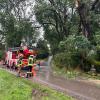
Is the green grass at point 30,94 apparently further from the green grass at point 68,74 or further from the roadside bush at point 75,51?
the roadside bush at point 75,51

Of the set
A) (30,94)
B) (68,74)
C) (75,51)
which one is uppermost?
(75,51)

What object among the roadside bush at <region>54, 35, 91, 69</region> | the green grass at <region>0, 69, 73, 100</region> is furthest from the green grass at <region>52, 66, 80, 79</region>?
the green grass at <region>0, 69, 73, 100</region>

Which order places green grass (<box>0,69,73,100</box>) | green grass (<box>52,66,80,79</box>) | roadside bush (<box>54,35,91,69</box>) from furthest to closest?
roadside bush (<box>54,35,91,69</box>) < green grass (<box>52,66,80,79</box>) < green grass (<box>0,69,73,100</box>)

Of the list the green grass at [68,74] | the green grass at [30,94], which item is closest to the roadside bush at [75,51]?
the green grass at [68,74]

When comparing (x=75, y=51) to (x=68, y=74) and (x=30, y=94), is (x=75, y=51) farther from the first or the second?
(x=30, y=94)

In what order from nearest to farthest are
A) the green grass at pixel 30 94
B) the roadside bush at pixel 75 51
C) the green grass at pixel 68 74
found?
1. the green grass at pixel 30 94
2. the green grass at pixel 68 74
3. the roadside bush at pixel 75 51

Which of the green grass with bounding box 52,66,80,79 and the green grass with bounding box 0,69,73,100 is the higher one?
the green grass with bounding box 52,66,80,79

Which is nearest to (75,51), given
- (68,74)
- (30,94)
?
(68,74)

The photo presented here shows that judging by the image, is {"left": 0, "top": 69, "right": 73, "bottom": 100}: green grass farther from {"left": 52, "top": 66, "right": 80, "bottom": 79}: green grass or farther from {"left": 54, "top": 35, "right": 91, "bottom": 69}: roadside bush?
{"left": 54, "top": 35, "right": 91, "bottom": 69}: roadside bush

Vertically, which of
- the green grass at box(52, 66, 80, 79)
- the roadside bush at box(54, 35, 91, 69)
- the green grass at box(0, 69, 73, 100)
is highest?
the roadside bush at box(54, 35, 91, 69)

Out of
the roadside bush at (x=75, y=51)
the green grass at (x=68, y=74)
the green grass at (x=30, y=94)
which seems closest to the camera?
the green grass at (x=30, y=94)

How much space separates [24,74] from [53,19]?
19.7 m

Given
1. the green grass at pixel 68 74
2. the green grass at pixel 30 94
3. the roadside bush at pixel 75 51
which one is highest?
the roadside bush at pixel 75 51

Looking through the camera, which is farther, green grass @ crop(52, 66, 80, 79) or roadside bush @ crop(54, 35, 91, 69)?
roadside bush @ crop(54, 35, 91, 69)
